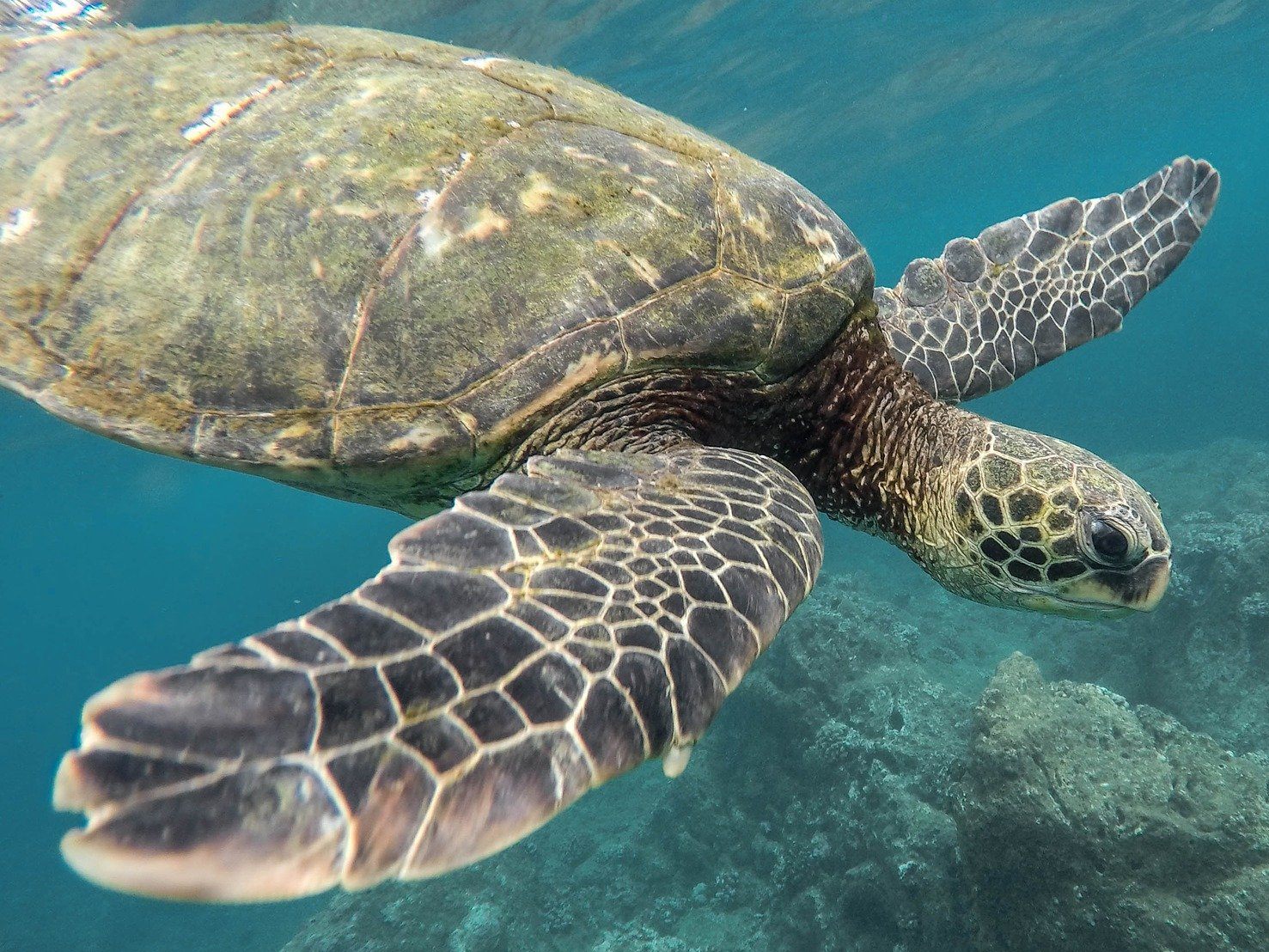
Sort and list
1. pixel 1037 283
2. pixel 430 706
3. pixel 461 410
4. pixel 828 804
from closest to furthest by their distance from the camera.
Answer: pixel 430 706 < pixel 461 410 < pixel 1037 283 < pixel 828 804

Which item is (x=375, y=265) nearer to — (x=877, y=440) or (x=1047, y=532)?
(x=877, y=440)

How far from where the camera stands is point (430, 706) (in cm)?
150

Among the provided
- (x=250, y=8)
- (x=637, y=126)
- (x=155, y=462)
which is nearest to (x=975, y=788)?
(x=637, y=126)

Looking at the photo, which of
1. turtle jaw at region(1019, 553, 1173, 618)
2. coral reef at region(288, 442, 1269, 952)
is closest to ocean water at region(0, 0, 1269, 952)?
coral reef at region(288, 442, 1269, 952)

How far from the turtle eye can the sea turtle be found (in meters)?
0.01

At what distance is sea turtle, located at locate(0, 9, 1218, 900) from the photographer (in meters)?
1.37

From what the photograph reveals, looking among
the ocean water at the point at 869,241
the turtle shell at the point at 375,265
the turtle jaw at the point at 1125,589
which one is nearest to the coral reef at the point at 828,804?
the ocean water at the point at 869,241

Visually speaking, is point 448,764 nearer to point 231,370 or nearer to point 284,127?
point 231,370

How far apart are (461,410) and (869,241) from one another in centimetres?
6158

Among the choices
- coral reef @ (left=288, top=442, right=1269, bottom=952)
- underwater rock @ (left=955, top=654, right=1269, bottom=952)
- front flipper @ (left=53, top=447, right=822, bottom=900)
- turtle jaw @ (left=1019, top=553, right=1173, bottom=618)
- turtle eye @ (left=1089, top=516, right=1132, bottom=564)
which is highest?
front flipper @ (left=53, top=447, right=822, bottom=900)

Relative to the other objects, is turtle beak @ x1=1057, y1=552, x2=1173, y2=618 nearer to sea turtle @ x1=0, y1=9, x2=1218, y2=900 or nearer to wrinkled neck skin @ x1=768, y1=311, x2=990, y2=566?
sea turtle @ x1=0, y1=9, x2=1218, y2=900

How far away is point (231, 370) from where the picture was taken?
9.43 ft

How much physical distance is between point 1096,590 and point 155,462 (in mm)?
37015

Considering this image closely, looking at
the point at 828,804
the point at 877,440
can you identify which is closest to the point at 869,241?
the point at 828,804
